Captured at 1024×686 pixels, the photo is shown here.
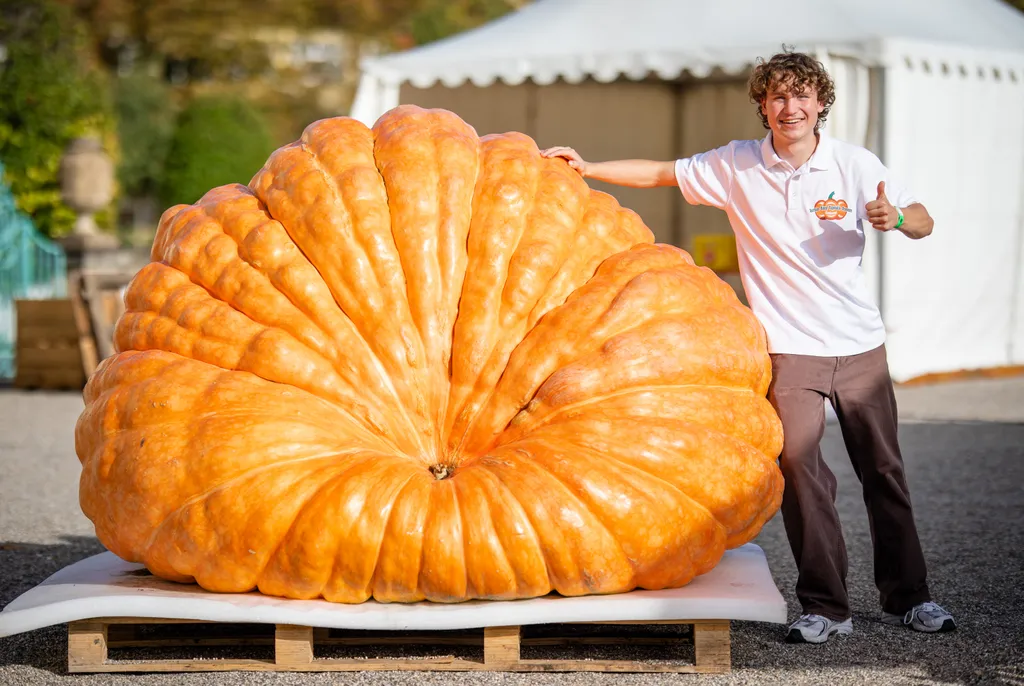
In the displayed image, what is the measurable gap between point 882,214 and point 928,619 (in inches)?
46.0

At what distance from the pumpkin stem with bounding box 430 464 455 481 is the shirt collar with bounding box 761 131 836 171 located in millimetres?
1309

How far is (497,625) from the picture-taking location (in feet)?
9.94

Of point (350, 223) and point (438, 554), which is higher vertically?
point (350, 223)

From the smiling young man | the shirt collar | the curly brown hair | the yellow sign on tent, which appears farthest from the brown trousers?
the yellow sign on tent

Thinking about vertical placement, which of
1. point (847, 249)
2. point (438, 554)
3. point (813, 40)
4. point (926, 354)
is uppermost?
point (813, 40)

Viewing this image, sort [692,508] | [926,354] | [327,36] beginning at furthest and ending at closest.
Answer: [327,36] → [926,354] → [692,508]

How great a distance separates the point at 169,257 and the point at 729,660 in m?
1.92

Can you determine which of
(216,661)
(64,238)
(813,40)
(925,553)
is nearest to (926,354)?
(813,40)

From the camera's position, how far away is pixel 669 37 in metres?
8.97

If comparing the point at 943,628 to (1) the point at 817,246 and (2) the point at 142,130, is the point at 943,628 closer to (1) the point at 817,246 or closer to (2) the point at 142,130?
(1) the point at 817,246

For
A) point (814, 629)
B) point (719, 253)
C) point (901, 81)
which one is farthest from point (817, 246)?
point (901, 81)

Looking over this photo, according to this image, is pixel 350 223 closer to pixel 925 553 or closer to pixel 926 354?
pixel 925 553

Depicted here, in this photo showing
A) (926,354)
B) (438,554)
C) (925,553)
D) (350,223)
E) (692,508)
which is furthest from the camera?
(926,354)

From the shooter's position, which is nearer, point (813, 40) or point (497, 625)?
point (497, 625)
